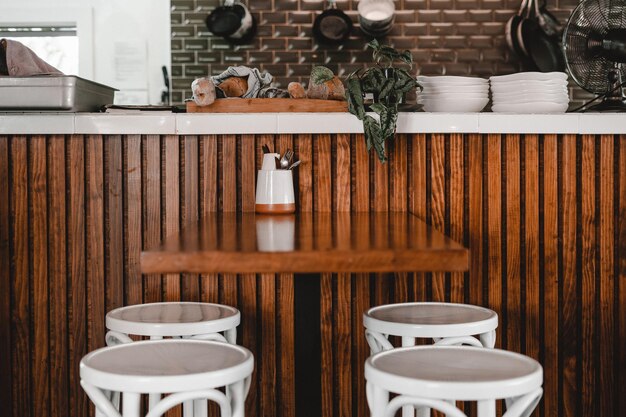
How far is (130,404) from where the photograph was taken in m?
1.62

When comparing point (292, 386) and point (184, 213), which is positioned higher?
point (184, 213)

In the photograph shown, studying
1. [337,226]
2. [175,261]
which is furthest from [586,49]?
[175,261]

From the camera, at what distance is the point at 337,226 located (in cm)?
213

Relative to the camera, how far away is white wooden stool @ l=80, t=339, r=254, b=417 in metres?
1.58

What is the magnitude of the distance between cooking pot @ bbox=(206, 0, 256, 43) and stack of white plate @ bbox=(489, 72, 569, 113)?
2577 mm

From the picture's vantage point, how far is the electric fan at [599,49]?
293 cm

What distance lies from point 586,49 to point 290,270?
2.09 meters

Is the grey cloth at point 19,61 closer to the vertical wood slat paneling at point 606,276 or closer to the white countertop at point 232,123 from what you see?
the white countertop at point 232,123

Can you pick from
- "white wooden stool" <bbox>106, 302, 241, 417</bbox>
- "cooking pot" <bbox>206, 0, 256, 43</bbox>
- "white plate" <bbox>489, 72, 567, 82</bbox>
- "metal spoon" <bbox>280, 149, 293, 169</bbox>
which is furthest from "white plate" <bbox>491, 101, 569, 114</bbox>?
"cooking pot" <bbox>206, 0, 256, 43</bbox>

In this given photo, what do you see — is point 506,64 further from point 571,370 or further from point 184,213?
point 184,213

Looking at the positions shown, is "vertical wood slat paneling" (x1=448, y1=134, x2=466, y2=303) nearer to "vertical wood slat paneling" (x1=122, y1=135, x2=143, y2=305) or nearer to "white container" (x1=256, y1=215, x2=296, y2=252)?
"white container" (x1=256, y1=215, x2=296, y2=252)

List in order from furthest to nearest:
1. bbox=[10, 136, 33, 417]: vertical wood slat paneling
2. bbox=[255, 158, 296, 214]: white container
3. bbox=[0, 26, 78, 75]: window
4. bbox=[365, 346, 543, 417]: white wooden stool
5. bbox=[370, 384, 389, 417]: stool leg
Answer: bbox=[0, 26, 78, 75]: window, bbox=[10, 136, 33, 417]: vertical wood slat paneling, bbox=[255, 158, 296, 214]: white container, bbox=[370, 384, 389, 417]: stool leg, bbox=[365, 346, 543, 417]: white wooden stool

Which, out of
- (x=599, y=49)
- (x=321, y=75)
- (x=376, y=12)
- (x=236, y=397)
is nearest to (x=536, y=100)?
(x=599, y=49)

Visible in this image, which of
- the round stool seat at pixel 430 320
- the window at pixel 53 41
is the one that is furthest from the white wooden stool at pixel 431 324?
the window at pixel 53 41
